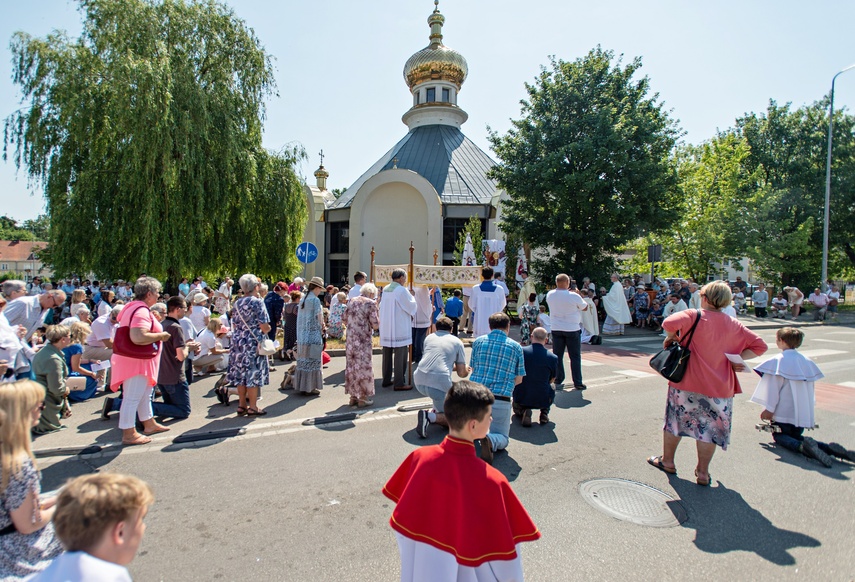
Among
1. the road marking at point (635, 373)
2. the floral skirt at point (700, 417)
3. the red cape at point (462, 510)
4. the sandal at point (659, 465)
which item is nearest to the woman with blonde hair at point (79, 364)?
the red cape at point (462, 510)

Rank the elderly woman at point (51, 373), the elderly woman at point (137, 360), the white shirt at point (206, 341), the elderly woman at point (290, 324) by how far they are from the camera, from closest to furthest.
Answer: the elderly woman at point (137, 360), the elderly woman at point (51, 373), the white shirt at point (206, 341), the elderly woman at point (290, 324)

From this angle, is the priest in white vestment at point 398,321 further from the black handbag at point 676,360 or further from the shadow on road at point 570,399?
the black handbag at point 676,360

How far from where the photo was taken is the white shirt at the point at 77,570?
4.73ft

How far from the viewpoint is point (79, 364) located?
699 cm

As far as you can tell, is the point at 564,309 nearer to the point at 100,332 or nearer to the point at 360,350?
the point at 360,350

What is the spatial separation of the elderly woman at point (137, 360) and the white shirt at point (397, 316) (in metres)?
3.36

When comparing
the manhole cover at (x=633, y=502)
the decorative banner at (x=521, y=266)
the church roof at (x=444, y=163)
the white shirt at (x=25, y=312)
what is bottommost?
the manhole cover at (x=633, y=502)

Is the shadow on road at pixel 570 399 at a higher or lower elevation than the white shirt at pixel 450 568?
lower

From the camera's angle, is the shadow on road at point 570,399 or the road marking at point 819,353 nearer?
the shadow on road at point 570,399

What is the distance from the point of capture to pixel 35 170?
45.6 feet

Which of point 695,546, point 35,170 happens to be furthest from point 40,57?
point 695,546

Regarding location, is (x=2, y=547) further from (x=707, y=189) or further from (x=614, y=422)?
(x=707, y=189)

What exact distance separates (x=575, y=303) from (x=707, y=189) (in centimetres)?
2519

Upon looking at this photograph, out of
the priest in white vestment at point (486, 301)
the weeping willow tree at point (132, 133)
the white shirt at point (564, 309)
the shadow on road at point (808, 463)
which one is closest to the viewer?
the shadow on road at point (808, 463)
